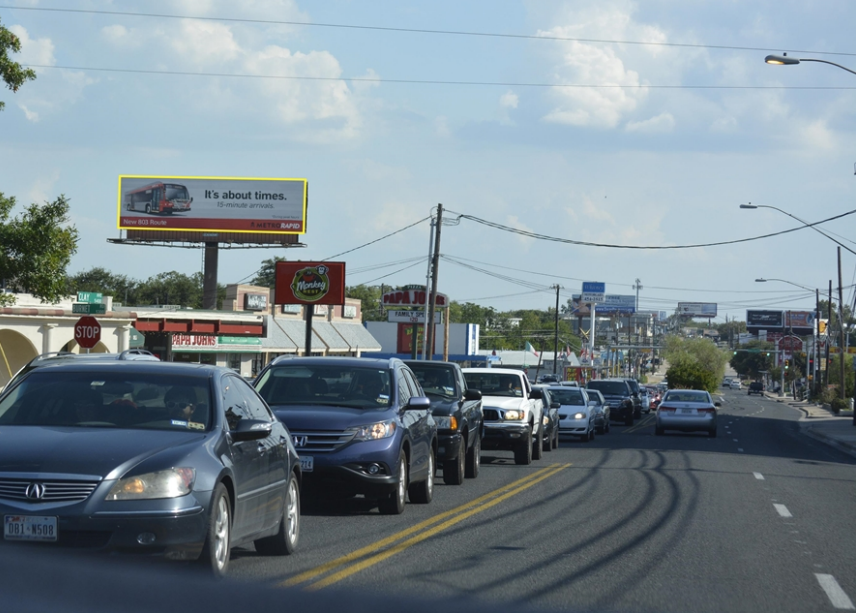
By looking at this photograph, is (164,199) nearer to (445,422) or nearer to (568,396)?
(568,396)

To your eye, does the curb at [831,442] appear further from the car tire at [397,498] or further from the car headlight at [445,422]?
the car tire at [397,498]

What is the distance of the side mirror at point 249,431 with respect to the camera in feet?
25.5

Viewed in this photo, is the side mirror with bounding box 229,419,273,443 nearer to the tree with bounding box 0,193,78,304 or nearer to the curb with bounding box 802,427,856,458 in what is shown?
the tree with bounding box 0,193,78,304

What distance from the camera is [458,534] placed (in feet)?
36.2

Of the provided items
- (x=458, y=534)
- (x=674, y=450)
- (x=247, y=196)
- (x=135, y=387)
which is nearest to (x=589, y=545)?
(x=458, y=534)

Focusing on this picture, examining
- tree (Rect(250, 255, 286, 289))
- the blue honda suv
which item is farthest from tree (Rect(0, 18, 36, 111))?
tree (Rect(250, 255, 286, 289))

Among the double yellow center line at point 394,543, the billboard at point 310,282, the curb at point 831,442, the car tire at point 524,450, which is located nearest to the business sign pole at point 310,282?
the billboard at point 310,282

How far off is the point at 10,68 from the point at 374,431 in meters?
10.1

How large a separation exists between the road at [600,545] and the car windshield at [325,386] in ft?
4.24

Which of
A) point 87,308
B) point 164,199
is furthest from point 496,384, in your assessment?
point 164,199

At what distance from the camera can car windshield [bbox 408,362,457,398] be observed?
56.3 ft

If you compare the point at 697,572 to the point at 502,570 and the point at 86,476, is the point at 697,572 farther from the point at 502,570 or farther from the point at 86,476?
the point at 86,476

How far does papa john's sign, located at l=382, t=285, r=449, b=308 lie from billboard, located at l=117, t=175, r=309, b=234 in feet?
22.7

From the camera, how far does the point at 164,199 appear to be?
222ft
